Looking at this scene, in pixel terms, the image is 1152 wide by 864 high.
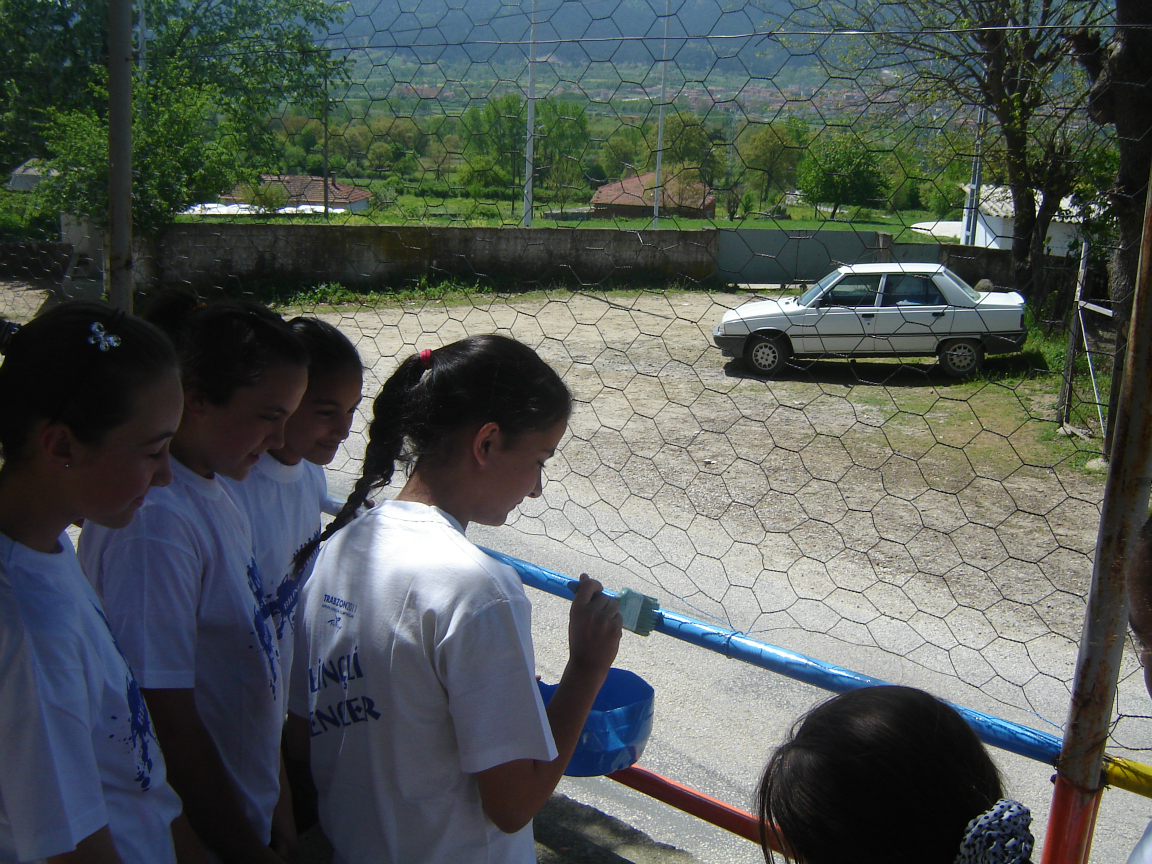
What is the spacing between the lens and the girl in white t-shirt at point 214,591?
3.94 ft

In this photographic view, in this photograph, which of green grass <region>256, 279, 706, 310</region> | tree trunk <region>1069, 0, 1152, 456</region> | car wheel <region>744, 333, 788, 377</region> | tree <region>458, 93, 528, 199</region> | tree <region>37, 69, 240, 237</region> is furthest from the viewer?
car wheel <region>744, 333, 788, 377</region>

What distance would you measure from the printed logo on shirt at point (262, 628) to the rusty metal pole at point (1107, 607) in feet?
4.05

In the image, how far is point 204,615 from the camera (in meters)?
1.28

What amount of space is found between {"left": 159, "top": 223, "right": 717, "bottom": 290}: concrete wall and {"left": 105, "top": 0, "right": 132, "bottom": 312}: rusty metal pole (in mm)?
1001

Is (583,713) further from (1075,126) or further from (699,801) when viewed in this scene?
(1075,126)

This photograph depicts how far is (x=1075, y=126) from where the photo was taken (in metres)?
1.47

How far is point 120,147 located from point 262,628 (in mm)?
1633

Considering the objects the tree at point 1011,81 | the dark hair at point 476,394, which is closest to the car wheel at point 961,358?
the tree at point 1011,81

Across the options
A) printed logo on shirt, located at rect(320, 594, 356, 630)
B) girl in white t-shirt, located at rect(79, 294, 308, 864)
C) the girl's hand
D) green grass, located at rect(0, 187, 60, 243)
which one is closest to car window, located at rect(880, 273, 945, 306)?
the girl's hand

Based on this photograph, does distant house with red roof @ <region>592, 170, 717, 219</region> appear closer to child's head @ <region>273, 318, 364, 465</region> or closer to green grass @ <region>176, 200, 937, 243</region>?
green grass @ <region>176, 200, 937, 243</region>

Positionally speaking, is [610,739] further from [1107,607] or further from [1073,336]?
[1073,336]

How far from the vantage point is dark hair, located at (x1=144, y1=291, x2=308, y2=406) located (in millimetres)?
1399

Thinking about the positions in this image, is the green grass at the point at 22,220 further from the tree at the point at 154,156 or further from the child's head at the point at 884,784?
the child's head at the point at 884,784

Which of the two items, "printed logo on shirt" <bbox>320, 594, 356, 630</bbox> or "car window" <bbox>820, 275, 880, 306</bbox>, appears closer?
"printed logo on shirt" <bbox>320, 594, 356, 630</bbox>
